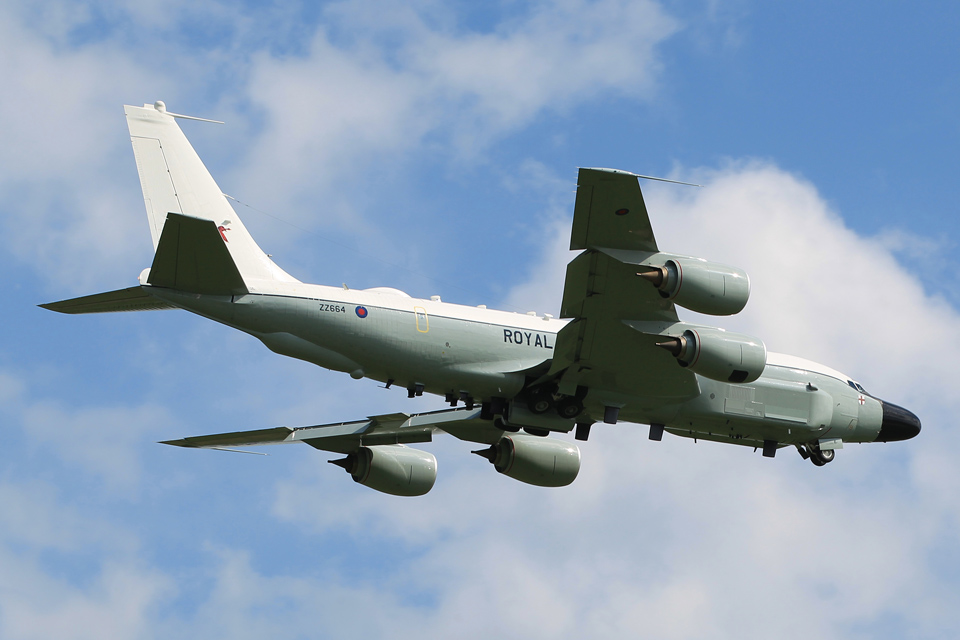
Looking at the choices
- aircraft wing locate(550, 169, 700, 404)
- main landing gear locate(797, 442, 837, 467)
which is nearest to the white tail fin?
aircraft wing locate(550, 169, 700, 404)

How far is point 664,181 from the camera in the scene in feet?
71.3

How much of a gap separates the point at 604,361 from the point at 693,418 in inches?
152

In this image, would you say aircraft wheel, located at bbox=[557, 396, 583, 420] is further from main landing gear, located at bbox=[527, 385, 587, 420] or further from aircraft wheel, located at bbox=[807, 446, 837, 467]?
aircraft wheel, located at bbox=[807, 446, 837, 467]

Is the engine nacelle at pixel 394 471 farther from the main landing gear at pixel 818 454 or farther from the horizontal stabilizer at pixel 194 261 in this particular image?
the main landing gear at pixel 818 454

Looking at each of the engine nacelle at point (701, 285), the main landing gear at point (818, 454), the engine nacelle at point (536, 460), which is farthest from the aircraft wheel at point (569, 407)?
the main landing gear at point (818, 454)

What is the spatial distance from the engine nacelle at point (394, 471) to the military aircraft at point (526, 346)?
39mm

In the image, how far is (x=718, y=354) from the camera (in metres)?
26.2

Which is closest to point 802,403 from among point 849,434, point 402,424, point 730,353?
point 849,434

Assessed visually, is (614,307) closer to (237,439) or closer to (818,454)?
(818,454)

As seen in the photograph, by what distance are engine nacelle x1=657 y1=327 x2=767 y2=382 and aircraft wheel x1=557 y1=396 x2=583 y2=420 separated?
3402 mm

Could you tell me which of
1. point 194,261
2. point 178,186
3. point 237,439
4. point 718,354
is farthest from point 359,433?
point 718,354

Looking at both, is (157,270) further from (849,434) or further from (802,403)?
(849,434)

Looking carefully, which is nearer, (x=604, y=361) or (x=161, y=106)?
(x=604, y=361)

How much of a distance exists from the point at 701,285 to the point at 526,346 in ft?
19.6
